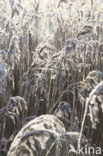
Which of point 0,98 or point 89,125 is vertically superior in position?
point 0,98

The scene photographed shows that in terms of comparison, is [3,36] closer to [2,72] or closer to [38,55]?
[38,55]

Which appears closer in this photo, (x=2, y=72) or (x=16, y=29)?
(x=2, y=72)

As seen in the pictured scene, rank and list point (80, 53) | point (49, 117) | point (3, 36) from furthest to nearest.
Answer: point (3, 36), point (80, 53), point (49, 117)

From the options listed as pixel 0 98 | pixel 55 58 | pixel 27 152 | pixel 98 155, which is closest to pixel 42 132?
pixel 27 152

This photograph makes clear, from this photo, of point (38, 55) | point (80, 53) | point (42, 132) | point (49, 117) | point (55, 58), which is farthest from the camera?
point (80, 53)

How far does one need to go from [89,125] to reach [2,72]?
28.2 inches

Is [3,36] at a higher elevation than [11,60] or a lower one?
higher

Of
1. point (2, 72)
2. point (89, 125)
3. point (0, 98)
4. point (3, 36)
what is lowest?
point (89, 125)

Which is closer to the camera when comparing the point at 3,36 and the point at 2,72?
the point at 2,72

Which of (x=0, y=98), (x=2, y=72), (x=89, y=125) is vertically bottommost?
(x=89, y=125)

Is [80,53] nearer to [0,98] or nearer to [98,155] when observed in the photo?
[0,98]

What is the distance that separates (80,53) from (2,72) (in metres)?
0.95

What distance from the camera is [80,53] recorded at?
1.87 m

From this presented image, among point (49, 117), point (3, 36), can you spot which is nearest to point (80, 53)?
point (3, 36)
